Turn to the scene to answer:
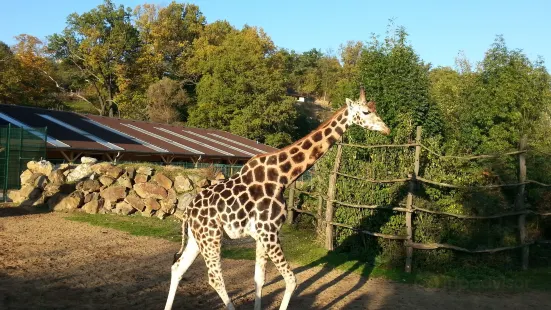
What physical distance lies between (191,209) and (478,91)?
13058 mm

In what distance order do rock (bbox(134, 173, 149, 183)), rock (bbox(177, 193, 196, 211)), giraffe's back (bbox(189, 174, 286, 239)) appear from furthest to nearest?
rock (bbox(134, 173, 149, 183)) → rock (bbox(177, 193, 196, 211)) → giraffe's back (bbox(189, 174, 286, 239))

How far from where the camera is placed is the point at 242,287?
8031 millimetres

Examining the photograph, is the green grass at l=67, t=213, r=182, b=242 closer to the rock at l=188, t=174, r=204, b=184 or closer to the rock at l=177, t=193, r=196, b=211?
the rock at l=177, t=193, r=196, b=211

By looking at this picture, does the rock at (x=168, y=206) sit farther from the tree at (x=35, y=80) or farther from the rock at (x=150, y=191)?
the tree at (x=35, y=80)

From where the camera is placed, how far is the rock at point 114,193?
1528 cm

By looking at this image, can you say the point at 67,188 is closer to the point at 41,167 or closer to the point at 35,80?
the point at 41,167

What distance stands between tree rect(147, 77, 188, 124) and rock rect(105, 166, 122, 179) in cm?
3326

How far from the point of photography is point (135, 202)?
15.3 m

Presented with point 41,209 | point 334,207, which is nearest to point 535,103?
point 334,207

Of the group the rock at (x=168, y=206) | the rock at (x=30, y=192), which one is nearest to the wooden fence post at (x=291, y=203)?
the rock at (x=168, y=206)

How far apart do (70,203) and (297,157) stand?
10739 mm

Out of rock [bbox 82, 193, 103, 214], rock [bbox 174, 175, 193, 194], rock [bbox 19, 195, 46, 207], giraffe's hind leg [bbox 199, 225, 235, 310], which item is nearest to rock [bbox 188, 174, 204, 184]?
rock [bbox 174, 175, 193, 194]

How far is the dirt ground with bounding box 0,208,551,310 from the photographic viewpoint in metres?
6.93

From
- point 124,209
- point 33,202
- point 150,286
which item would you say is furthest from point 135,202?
point 150,286
